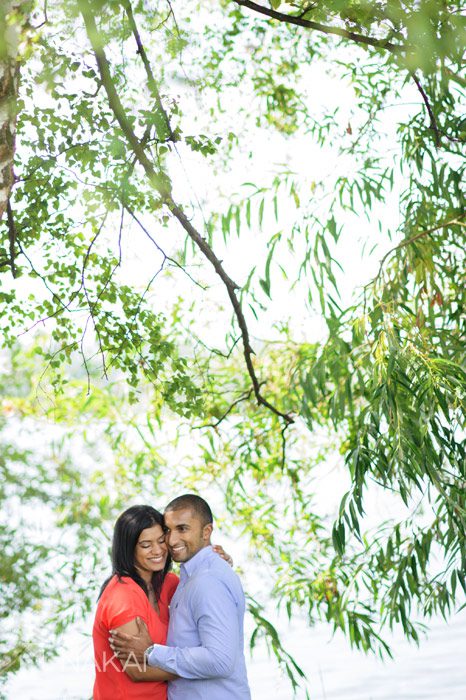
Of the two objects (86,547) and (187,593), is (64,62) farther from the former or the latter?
(86,547)

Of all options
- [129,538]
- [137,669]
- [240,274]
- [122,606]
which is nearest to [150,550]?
[129,538]

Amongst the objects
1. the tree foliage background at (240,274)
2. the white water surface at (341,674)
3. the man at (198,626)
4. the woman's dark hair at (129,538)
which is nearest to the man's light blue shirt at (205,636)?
the man at (198,626)

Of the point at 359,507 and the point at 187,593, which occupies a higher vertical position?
the point at 359,507

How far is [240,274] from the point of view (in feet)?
17.0

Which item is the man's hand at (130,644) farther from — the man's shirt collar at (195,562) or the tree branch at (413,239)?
the tree branch at (413,239)

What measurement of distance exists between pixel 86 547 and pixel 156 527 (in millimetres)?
3198

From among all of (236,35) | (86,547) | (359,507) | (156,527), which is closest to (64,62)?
(156,527)

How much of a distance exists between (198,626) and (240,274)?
300cm

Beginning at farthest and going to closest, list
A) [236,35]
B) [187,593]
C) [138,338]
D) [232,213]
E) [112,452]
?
[112,452]
[236,35]
[232,213]
[138,338]
[187,593]

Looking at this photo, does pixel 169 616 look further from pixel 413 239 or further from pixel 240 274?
pixel 240 274

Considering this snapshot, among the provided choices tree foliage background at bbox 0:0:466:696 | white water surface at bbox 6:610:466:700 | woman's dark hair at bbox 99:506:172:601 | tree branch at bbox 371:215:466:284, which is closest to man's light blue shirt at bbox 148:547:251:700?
woman's dark hair at bbox 99:506:172:601

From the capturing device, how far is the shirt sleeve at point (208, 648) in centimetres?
229

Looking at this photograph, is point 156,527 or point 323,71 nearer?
point 156,527

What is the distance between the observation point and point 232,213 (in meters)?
4.50
